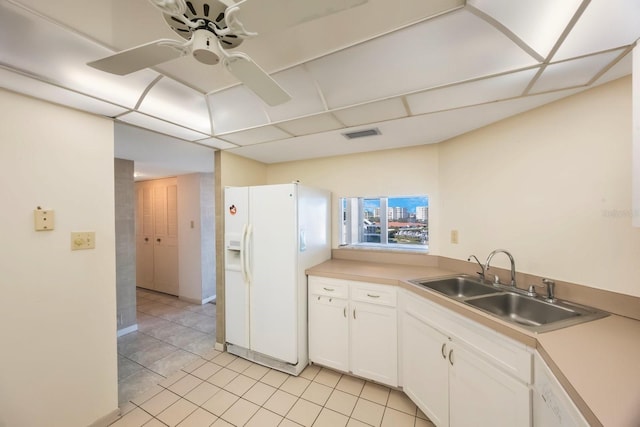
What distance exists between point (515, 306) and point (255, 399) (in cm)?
203

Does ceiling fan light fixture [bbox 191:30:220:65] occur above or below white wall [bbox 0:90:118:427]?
above

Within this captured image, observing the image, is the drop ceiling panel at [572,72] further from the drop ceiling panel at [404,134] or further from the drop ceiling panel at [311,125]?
the drop ceiling panel at [311,125]

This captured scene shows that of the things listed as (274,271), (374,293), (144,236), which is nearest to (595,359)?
(374,293)

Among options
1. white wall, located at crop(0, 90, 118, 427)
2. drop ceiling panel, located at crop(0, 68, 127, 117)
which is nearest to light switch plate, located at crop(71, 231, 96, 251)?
white wall, located at crop(0, 90, 118, 427)

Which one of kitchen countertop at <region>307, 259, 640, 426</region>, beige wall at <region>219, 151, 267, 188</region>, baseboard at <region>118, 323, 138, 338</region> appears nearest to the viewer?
kitchen countertop at <region>307, 259, 640, 426</region>

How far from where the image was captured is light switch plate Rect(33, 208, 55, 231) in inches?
54.2

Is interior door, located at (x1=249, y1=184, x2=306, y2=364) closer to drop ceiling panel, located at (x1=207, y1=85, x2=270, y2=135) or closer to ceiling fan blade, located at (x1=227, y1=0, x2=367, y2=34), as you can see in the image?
drop ceiling panel, located at (x1=207, y1=85, x2=270, y2=135)

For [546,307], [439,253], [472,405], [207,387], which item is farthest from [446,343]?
[207,387]

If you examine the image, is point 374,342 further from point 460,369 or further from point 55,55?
point 55,55

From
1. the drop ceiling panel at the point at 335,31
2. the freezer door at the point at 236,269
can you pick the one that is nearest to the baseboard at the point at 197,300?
the freezer door at the point at 236,269

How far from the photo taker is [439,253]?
7.67 feet

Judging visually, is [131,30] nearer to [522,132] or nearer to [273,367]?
[522,132]

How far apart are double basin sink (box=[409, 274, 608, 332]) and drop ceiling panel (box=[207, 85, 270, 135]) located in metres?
1.76

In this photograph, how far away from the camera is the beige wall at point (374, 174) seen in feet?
7.79
